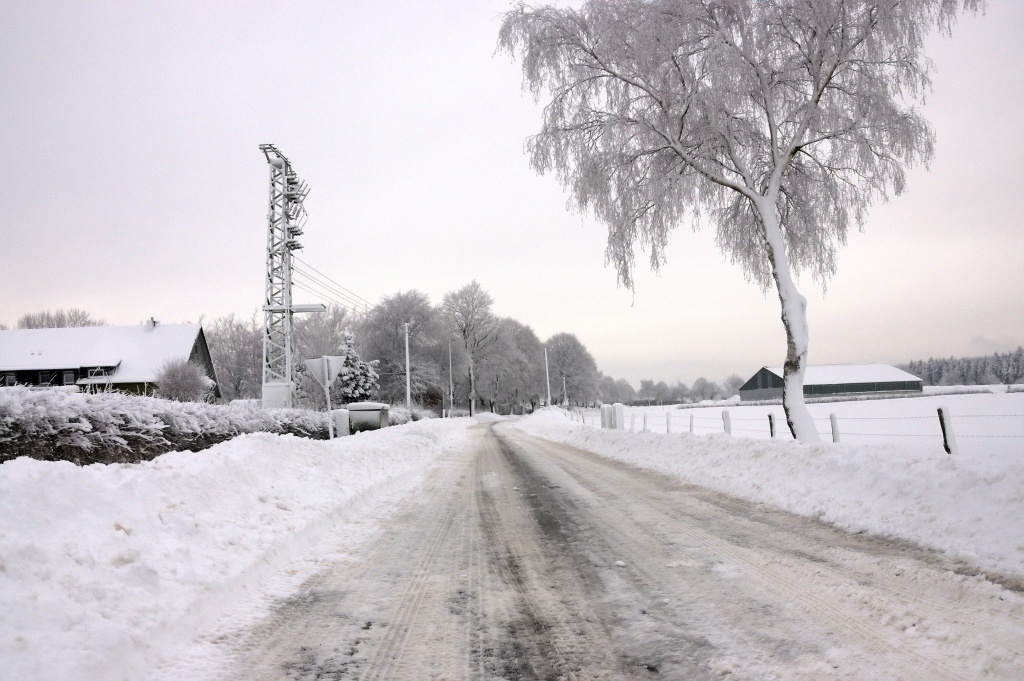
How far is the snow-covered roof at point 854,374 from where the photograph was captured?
273ft

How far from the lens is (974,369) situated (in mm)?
99750

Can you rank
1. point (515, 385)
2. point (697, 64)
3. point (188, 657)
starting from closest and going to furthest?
point (188, 657), point (697, 64), point (515, 385)

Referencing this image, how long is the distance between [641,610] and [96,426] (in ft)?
32.2

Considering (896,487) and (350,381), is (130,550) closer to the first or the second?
(896,487)

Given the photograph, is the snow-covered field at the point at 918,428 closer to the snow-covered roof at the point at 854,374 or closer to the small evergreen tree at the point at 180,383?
the small evergreen tree at the point at 180,383

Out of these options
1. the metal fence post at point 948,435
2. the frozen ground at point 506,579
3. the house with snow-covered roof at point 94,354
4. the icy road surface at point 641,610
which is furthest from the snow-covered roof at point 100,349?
the metal fence post at point 948,435

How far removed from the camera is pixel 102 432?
9.73 metres

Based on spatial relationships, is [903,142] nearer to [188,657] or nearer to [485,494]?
[485,494]

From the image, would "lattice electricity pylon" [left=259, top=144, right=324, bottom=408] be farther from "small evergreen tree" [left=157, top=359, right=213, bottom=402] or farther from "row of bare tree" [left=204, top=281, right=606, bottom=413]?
"row of bare tree" [left=204, top=281, right=606, bottom=413]

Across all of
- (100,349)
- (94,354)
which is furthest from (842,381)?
(94,354)

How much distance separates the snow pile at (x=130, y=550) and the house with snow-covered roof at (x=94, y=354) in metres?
41.4

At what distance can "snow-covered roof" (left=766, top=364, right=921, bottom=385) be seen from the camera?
8331 centimetres

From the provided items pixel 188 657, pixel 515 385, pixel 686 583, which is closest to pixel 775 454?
pixel 686 583

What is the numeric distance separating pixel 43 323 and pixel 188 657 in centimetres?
9039
